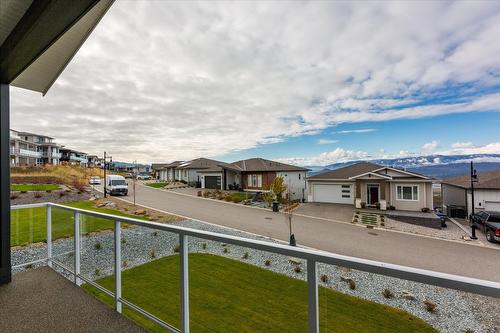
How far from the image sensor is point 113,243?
97.8 inches

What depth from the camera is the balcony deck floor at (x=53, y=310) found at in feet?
6.97

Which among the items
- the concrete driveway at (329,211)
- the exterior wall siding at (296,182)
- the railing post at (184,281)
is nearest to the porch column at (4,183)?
the railing post at (184,281)

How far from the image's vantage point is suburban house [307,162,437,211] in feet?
55.1

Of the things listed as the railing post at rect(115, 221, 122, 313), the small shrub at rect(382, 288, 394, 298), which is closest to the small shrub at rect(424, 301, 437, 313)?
the small shrub at rect(382, 288, 394, 298)

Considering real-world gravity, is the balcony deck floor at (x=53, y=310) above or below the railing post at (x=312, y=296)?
below

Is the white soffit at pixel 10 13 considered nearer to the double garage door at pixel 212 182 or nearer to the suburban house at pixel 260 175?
the suburban house at pixel 260 175

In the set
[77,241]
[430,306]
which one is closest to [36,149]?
[77,241]

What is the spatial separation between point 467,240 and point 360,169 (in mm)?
9869

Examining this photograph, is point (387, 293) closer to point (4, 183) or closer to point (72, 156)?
point (4, 183)

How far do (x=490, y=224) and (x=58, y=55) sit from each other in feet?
58.1

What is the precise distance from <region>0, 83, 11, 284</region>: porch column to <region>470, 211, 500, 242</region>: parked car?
17098 mm

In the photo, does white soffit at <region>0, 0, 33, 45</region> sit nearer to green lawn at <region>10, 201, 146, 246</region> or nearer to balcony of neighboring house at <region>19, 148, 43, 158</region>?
green lawn at <region>10, 201, 146, 246</region>

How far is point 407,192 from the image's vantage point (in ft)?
56.2

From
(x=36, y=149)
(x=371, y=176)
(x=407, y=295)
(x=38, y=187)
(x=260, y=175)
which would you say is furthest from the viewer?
(x=36, y=149)
